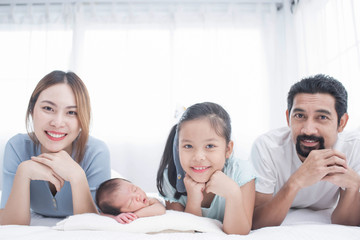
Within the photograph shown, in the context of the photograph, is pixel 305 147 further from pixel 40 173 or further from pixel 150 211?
pixel 40 173

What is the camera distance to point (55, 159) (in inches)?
51.3

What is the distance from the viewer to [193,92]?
3.39m

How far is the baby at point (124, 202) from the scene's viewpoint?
1263 millimetres

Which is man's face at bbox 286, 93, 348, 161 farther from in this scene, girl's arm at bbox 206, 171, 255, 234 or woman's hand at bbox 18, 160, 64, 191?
woman's hand at bbox 18, 160, 64, 191

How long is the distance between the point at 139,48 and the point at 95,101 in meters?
0.84

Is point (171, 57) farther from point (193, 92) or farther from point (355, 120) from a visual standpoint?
point (355, 120)

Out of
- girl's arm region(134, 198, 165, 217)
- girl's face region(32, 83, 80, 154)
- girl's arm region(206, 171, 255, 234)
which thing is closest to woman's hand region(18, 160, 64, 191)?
girl's face region(32, 83, 80, 154)

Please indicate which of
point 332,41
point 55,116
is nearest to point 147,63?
point 332,41

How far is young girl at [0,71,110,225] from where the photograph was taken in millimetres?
1279

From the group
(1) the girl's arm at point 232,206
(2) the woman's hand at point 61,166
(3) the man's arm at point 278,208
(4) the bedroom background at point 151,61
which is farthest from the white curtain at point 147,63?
(1) the girl's arm at point 232,206

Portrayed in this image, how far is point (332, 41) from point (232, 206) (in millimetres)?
2122

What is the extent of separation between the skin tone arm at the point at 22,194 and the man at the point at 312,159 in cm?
102

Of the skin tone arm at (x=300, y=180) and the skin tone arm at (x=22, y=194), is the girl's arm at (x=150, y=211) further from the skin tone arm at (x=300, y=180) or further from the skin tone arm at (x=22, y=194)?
the skin tone arm at (x=300, y=180)

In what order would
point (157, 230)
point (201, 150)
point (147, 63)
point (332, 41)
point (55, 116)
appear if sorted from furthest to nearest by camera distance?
point (147, 63) → point (332, 41) → point (55, 116) → point (201, 150) → point (157, 230)
